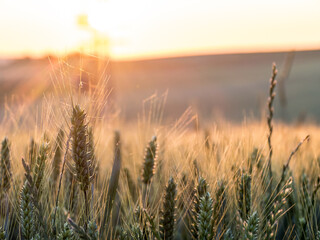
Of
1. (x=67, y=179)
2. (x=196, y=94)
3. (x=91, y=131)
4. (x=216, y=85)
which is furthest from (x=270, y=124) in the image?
(x=216, y=85)

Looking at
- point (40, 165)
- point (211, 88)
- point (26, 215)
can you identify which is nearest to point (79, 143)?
point (40, 165)

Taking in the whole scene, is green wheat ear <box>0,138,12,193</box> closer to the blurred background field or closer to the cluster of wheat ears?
the cluster of wheat ears

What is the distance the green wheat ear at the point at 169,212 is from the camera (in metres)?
1.37

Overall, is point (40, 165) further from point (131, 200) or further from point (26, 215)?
point (131, 200)

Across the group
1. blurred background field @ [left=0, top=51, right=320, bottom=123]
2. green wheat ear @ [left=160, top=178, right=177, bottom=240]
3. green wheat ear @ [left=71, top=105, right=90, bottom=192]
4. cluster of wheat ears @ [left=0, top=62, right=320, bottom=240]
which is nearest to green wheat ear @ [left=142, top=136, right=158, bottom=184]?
cluster of wheat ears @ [left=0, top=62, right=320, bottom=240]

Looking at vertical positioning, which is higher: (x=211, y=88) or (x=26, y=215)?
(x=26, y=215)

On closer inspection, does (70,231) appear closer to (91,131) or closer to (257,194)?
(91,131)

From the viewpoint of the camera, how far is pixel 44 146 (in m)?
1.29

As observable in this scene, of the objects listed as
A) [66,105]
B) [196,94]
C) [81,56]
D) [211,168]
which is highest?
[81,56]

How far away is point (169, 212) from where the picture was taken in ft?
4.50

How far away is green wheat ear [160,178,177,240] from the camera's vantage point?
1370 millimetres

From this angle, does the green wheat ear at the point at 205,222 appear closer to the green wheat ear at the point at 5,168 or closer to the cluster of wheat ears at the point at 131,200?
the cluster of wheat ears at the point at 131,200

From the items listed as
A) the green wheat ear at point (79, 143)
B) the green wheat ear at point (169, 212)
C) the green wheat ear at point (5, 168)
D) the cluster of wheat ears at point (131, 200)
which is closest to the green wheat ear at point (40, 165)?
the cluster of wheat ears at point (131, 200)

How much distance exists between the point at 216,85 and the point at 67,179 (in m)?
27.2
